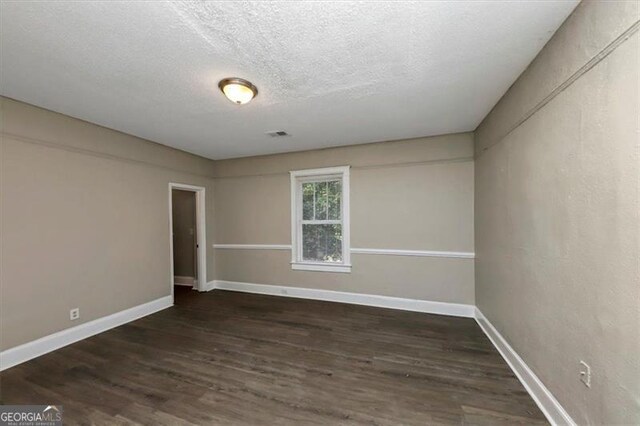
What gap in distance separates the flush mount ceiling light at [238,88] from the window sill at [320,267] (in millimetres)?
2877

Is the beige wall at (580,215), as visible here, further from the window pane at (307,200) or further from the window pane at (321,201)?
the window pane at (307,200)

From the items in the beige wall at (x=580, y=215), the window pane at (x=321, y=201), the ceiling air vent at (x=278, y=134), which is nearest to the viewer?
the beige wall at (x=580, y=215)

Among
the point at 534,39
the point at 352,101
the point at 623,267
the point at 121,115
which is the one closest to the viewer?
the point at 623,267

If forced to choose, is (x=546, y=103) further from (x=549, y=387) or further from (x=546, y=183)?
(x=549, y=387)

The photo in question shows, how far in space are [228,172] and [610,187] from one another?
498 centimetres

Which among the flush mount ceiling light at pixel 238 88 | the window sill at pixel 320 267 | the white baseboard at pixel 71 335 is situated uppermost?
the flush mount ceiling light at pixel 238 88

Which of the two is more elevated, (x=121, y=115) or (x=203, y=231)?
(x=121, y=115)

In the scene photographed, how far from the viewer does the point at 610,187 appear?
1234 millimetres

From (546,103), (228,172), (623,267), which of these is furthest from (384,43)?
(228,172)

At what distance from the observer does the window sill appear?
4185mm

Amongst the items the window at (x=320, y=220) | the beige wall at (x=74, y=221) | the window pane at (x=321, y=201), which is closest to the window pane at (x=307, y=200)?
the window at (x=320, y=220)

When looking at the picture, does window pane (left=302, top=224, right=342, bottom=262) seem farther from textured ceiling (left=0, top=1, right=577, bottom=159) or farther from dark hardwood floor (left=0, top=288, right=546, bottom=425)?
textured ceiling (left=0, top=1, right=577, bottom=159)

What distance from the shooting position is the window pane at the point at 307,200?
14.9 feet

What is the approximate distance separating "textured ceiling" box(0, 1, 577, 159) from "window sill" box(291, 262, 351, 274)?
2.32 metres
